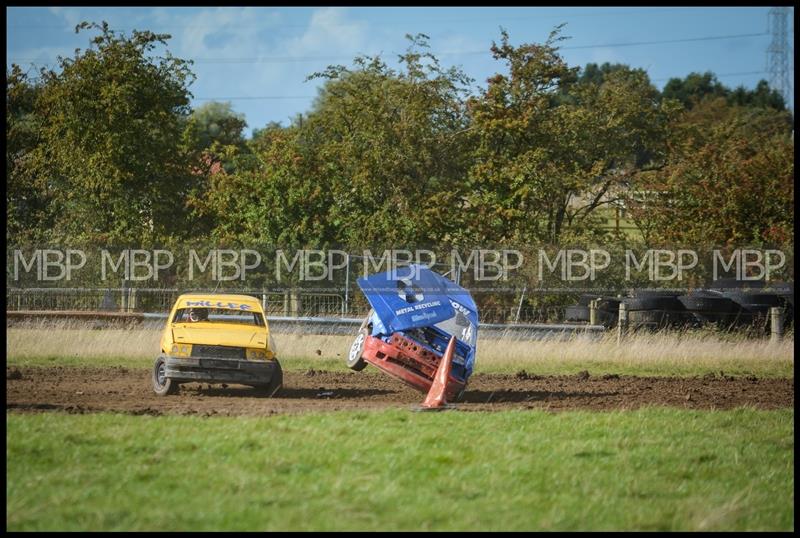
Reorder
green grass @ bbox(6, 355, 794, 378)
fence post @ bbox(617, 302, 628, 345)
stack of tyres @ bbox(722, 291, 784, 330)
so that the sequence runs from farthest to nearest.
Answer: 1. stack of tyres @ bbox(722, 291, 784, 330)
2. fence post @ bbox(617, 302, 628, 345)
3. green grass @ bbox(6, 355, 794, 378)

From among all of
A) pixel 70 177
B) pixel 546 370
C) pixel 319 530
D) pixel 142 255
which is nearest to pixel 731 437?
pixel 319 530

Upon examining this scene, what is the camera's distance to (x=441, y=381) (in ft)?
51.0

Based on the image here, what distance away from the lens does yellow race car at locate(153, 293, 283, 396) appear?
1628 centimetres

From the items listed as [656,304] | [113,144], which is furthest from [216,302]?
[113,144]

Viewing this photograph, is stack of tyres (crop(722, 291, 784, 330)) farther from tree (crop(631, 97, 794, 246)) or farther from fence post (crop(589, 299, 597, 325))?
tree (crop(631, 97, 794, 246))

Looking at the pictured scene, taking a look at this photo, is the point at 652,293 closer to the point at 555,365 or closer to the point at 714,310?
the point at 714,310

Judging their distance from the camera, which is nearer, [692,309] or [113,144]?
[692,309]

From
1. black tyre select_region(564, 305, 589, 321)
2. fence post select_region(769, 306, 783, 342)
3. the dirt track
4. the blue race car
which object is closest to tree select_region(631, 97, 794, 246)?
black tyre select_region(564, 305, 589, 321)

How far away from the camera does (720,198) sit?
36.1 meters

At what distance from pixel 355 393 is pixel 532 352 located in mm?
7186

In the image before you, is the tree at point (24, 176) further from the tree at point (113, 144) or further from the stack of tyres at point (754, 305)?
the stack of tyres at point (754, 305)

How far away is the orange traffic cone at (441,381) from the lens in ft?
Result: 50.3

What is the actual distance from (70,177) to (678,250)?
19948 millimetres

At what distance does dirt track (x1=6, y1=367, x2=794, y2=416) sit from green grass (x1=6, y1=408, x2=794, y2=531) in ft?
4.77
